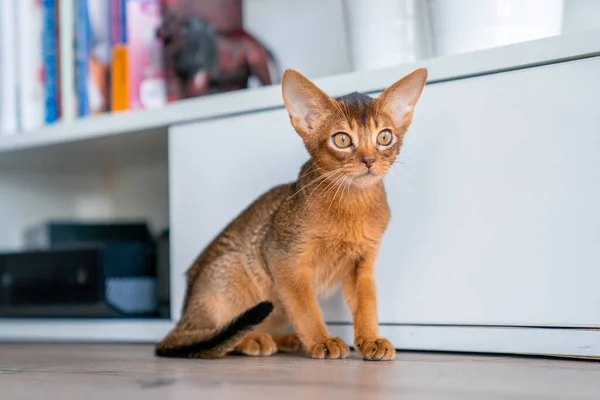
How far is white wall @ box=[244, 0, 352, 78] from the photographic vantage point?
170 centimetres

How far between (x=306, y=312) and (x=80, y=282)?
25.4 inches

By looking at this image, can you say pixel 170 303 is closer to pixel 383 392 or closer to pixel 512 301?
pixel 512 301

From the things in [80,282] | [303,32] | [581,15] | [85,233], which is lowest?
[80,282]

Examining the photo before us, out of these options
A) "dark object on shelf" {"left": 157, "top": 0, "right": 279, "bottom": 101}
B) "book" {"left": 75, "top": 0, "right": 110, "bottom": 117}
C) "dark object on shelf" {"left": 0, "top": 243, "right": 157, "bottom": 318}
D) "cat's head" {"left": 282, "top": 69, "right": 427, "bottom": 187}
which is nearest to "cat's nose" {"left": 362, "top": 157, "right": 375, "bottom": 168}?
"cat's head" {"left": 282, "top": 69, "right": 427, "bottom": 187}

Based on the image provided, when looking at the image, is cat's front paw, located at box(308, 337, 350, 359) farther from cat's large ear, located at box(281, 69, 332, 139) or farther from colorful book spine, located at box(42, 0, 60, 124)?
colorful book spine, located at box(42, 0, 60, 124)

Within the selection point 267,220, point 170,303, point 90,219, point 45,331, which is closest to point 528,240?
point 267,220

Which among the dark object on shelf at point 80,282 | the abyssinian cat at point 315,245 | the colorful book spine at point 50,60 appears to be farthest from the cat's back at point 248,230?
the colorful book spine at point 50,60

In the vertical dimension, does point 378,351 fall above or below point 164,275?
below

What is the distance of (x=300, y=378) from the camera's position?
88 centimetres

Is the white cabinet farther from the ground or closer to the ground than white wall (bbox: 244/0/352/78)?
closer to the ground

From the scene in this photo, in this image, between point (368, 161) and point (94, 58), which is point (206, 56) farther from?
point (368, 161)

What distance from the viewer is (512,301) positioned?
1111 mm

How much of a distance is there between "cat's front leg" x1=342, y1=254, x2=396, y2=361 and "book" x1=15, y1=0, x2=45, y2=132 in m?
1.02

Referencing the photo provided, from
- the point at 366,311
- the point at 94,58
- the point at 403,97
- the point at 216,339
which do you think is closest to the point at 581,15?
the point at 403,97
